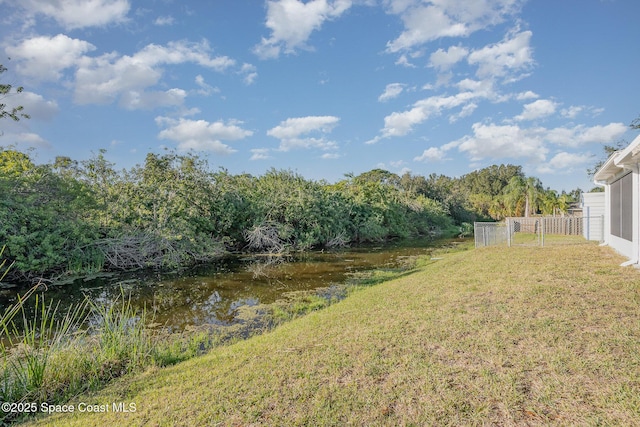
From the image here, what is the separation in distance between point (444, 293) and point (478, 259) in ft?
16.6

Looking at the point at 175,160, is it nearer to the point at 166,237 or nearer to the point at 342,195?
the point at 166,237

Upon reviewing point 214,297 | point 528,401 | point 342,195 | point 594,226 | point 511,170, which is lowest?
point 214,297

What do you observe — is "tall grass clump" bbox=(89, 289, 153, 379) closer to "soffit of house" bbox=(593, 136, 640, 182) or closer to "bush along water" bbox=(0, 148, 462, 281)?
"bush along water" bbox=(0, 148, 462, 281)

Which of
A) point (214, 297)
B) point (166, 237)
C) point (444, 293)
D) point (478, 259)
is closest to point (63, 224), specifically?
point (166, 237)

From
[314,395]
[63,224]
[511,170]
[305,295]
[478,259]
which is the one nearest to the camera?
[314,395]

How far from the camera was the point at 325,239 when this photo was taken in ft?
77.5

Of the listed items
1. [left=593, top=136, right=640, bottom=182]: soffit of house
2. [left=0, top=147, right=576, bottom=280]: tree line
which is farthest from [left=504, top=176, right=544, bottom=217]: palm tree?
[left=593, top=136, right=640, bottom=182]: soffit of house

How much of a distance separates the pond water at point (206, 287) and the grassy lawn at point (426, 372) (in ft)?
10.9

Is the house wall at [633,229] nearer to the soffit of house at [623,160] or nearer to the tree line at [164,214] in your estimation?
the soffit of house at [623,160]

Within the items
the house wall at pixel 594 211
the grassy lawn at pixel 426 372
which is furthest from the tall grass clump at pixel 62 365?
the house wall at pixel 594 211

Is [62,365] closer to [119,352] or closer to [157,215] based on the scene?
[119,352]

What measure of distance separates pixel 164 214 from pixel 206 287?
19.7 ft

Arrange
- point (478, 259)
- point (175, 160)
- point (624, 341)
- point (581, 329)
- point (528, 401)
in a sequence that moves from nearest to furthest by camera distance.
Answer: point (528, 401), point (624, 341), point (581, 329), point (478, 259), point (175, 160)

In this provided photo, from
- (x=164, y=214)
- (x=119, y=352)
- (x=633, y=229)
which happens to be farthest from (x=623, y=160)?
(x=164, y=214)
